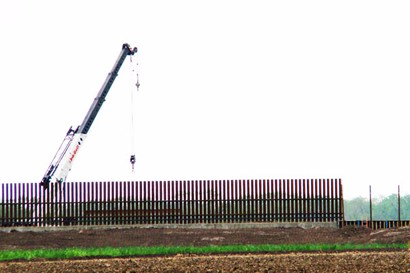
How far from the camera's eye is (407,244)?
922 inches

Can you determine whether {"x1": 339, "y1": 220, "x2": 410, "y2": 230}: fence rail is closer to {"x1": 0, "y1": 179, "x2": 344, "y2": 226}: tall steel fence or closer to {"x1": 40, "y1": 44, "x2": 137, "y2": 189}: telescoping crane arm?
{"x1": 0, "y1": 179, "x2": 344, "y2": 226}: tall steel fence

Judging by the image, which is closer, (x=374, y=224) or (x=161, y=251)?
(x=161, y=251)

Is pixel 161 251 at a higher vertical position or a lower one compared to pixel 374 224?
lower

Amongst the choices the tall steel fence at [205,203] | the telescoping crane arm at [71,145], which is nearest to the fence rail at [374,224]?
the tall steel fence at [205,203]

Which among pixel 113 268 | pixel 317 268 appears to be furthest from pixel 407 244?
pixel 113 268

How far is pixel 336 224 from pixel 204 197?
17.2 feet

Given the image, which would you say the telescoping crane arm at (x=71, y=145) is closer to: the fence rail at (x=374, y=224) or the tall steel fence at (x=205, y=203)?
the tall steel fence at (x=205, y=203)

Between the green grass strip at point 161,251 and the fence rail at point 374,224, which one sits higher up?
the fence rail at point 374,224

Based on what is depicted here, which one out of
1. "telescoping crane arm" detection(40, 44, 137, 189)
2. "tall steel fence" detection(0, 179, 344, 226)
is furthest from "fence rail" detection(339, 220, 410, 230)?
"telescoping crane arm" detection(40, 44, 137, 189)

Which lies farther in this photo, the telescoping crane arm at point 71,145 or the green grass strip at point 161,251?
the telescoping crane arm at point 71,145

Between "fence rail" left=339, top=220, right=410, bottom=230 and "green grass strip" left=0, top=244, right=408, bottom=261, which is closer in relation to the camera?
"green grass strip" left=0, top=244, right=408, bottom=261

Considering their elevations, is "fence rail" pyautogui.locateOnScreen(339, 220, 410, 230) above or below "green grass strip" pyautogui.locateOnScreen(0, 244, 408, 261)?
above

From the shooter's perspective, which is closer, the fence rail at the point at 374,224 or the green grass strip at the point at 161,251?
the green grass strip at the point at 161,251

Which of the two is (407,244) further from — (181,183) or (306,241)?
(181,183)
